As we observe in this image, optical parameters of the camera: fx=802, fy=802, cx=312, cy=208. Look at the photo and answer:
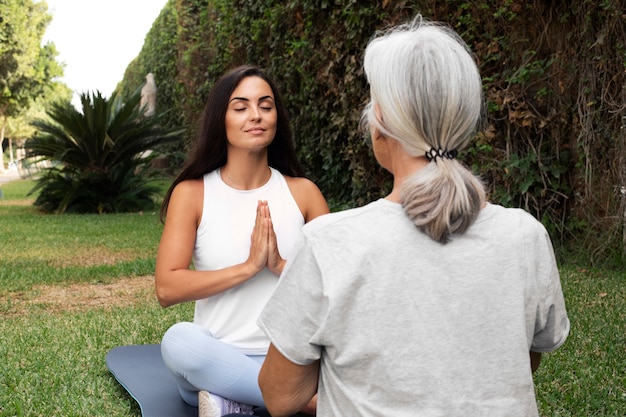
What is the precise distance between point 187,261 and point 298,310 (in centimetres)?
134

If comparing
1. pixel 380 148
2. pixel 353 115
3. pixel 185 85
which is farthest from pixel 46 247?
pixel 185 85

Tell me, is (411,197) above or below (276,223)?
above

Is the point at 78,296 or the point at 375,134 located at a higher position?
the point at 375,134

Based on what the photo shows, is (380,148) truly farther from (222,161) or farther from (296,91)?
(296,91)

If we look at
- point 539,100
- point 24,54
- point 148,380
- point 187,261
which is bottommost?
point 148,380

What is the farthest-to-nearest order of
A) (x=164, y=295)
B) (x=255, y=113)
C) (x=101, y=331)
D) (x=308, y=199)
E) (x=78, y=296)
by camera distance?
1. (x=78, y=296)
2. (x=101, y=331)
3. (x=308, y=199)
4. (x=255, y=113)
5. (x=164, y=295)

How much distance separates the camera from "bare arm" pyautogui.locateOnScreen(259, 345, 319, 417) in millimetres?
1526

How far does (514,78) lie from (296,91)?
394 cm

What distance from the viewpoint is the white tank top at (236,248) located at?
274cm

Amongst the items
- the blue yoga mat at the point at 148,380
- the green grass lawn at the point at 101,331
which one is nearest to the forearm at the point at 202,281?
the blue yoga mat at the point at 148,380

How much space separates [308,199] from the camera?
2939 mm

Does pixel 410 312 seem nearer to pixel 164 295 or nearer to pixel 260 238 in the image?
pixel 260 238

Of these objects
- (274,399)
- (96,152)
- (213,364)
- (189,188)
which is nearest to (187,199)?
(189,188)

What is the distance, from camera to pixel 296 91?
928cm
